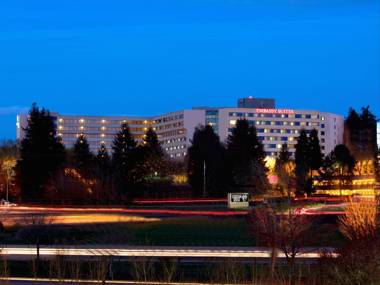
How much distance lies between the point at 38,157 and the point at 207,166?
856 inches

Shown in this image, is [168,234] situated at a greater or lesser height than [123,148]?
lesser

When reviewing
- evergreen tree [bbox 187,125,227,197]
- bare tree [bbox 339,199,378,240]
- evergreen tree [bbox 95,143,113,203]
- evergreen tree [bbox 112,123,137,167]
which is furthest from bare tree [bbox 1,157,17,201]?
bare tree [bbox 339,199,378,240]

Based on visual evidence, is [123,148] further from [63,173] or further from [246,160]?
[246,160]

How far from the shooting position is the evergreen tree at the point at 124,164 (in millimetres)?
71681

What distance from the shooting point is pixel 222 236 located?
36.8 metres

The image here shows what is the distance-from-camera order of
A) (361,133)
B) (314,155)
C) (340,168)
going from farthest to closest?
1. (361,133)
2. (314,155)
3. (340,168)

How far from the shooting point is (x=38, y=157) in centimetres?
7344

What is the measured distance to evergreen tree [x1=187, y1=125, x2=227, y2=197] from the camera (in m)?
86.1

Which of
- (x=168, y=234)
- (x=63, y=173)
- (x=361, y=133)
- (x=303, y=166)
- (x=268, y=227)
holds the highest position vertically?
(x=361, y=133)

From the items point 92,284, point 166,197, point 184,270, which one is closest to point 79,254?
point 184,270

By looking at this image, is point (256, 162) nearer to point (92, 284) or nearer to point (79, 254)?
point (79, 254)

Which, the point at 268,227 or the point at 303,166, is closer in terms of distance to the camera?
the point at 268,227

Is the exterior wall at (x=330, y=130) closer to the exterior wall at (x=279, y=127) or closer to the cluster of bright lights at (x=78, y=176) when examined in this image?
the exterior wall at (x=279, y=127)

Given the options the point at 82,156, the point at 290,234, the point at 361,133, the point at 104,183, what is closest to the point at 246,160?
the point at 82,156
